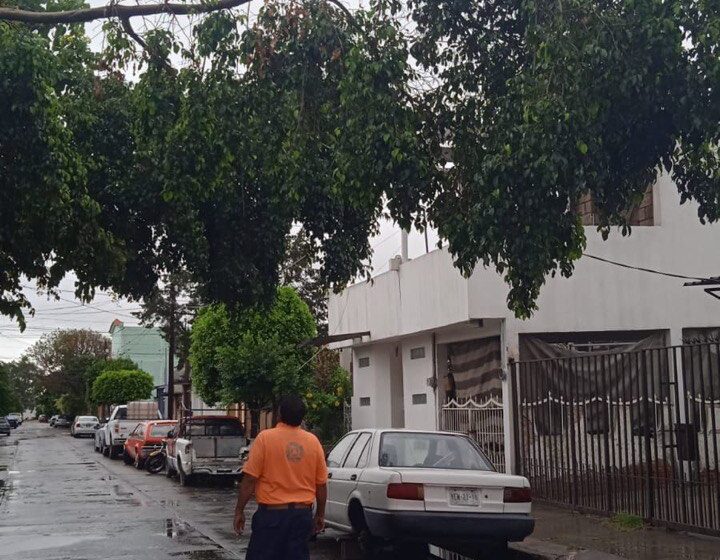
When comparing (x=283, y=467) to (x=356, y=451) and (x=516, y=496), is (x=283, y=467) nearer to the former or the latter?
(x=516, y=496)

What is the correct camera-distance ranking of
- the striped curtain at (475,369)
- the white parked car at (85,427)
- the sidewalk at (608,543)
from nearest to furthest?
1. the sidewalk at (608,543)
2. the striped curtain at (475,369)
3. the white parked car at (85,427)

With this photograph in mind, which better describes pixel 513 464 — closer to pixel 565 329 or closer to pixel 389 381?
pixel 565 329

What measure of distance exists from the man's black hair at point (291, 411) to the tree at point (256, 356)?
2001 cm

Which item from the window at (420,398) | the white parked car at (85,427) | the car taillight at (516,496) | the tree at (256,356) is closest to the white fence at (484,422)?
the window at (420,398)

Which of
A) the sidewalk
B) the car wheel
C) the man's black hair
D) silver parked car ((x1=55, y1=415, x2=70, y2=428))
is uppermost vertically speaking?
the man's black hair

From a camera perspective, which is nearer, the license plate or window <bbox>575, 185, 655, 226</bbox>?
the license plate

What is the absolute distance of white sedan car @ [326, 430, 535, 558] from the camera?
10742 mm

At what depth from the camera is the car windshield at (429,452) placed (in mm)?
11570

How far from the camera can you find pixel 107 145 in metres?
15.5

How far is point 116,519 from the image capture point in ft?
52.9

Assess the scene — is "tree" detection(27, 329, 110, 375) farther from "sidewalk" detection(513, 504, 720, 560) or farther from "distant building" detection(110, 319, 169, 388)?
"sidewalk" detection(513, 504, 720, 560)

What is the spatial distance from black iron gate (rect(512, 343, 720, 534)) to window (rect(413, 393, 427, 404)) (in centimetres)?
519

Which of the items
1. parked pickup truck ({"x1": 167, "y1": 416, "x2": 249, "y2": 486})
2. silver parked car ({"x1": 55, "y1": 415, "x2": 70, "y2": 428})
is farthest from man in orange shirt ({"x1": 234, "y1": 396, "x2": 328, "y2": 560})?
silver parked car ({"x1": 55, "y1": 415, "x2": 70, "y2": 428})

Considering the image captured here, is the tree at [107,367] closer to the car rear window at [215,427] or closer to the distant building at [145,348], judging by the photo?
the distant building at [145,348]
